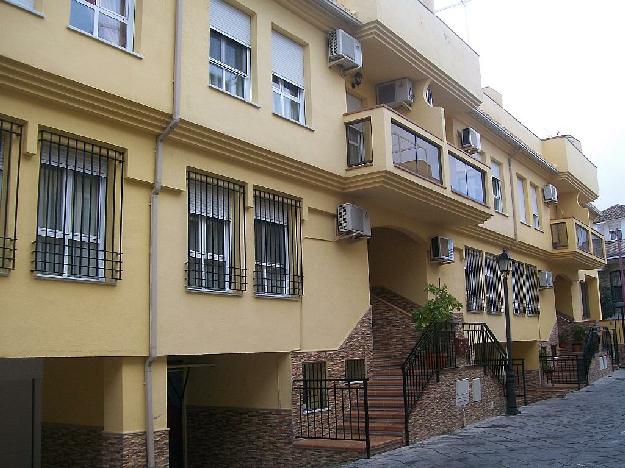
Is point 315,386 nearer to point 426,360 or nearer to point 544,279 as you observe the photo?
point 426,360

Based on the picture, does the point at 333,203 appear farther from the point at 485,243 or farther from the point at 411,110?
the point at 485,243

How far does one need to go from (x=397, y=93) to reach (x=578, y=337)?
1524cm

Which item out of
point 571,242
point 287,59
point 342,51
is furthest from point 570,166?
point 287,59

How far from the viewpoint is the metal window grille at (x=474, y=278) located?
18750mm

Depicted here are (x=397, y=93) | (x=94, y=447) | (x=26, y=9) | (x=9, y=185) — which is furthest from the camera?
(x=397, y=93)

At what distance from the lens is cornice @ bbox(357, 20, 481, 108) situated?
1395cm

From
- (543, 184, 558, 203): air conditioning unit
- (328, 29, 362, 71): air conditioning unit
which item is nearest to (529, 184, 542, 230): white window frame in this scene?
(543, 184, 558, 203): air conditioning unit

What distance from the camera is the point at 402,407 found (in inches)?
491

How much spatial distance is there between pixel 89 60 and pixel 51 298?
316 cm

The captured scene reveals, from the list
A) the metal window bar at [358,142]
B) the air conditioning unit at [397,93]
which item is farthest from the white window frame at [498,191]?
the metal window bar at [358,142]

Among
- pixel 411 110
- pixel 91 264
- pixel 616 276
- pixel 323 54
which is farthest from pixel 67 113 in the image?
pixel 616 276

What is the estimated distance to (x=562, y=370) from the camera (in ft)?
77.6

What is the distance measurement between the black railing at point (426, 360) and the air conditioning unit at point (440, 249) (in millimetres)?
2281

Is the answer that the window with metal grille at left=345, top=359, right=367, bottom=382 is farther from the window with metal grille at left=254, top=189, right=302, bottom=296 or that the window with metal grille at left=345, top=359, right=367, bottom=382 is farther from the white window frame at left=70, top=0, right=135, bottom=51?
the white window frame at left=70, top=0, right=135, bottom=51
